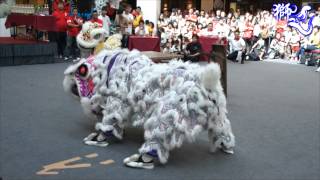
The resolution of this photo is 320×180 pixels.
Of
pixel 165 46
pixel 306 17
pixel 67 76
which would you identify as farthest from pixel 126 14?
pixel 67 76

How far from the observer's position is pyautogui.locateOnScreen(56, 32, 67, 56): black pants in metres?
11.2

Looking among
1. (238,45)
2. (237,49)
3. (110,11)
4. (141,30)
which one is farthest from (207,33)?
(110,11)

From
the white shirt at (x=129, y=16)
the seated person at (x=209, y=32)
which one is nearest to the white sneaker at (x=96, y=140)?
the white shirt at (x=129, y=16)

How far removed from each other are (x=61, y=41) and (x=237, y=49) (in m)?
5.19

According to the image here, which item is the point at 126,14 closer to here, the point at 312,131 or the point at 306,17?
the point at 306,17

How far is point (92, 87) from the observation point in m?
4.37

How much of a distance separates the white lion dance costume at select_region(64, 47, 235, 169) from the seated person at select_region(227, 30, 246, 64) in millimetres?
8833

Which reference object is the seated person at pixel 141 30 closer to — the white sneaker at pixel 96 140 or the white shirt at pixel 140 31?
the white shirt at pixel 140 31

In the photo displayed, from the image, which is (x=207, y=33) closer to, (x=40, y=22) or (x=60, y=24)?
(x=60, y=24)

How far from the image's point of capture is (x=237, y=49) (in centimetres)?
1312

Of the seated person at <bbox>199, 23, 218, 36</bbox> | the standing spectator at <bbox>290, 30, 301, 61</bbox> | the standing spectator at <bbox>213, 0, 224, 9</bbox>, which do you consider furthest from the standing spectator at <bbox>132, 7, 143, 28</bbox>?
the standing spectator at <bbox>213, 0, 224, 9</bbox>

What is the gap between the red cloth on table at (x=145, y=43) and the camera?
11328mm

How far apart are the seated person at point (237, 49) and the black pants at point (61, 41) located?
484 centimetres

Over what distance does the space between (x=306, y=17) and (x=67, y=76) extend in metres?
12.3
